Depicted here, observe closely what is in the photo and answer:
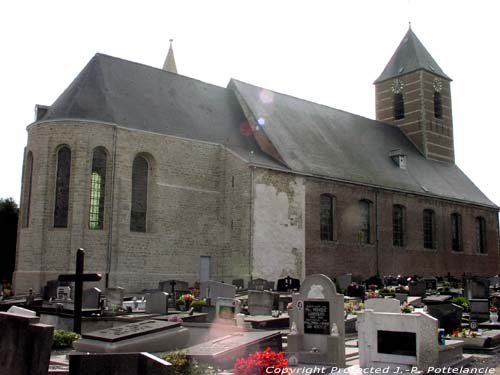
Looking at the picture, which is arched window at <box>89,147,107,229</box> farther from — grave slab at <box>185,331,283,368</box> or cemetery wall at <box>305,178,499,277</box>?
grave slab at <box>185,331,283,368</box>

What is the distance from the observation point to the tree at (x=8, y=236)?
92.6 feet

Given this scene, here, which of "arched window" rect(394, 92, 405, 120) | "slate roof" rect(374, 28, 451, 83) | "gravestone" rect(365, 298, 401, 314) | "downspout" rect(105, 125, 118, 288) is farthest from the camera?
"arched window" rect(394, 92, 405, 120)

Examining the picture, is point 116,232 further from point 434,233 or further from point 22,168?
point 434,233

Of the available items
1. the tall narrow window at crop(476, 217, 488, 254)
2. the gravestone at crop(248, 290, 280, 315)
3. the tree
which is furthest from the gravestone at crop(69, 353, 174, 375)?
the tall narrow window at crop(476, 217, 488, 254)

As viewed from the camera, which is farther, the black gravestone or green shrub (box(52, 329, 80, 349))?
green shrub (box(52, 329, 80, 349))

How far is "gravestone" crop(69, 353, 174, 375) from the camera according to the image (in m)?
4.91

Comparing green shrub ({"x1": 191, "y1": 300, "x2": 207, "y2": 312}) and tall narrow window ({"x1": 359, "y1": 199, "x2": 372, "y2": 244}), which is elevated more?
tall narrow window ({"x1": 359, "y1": 199, "x2": 372, "y2": 244})

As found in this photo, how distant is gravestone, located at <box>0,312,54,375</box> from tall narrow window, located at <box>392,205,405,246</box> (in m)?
25.8

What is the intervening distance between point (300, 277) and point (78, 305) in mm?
14734

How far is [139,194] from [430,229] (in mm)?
16746

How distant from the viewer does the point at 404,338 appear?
7973 mm

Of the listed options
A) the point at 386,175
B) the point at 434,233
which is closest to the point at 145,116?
the point at 386,175

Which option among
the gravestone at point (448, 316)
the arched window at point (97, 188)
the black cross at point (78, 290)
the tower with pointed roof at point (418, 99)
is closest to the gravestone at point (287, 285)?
the arched window at point (97, 188)

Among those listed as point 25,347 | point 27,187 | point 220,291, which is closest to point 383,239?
point 220,291
